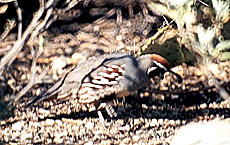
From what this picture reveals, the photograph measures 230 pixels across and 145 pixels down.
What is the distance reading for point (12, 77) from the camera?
5.08 m

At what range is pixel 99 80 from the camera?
4453 mm

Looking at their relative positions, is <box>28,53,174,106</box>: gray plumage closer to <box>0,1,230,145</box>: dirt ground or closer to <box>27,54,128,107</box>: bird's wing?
<box>27,54,128,107</box>: bird's wing

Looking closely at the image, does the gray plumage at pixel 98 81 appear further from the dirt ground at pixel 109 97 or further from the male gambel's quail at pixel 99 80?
the dirt ground at pixel 109 97

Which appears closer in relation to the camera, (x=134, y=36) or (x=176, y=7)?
(x=176, y=7)

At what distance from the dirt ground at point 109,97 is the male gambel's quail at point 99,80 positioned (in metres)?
0.17

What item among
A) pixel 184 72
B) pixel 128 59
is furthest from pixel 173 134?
pixel 184 72

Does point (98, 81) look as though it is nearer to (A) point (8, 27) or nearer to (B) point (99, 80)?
(B) point (99, 80)

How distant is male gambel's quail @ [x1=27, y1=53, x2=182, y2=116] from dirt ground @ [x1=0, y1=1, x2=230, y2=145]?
17 centimetres

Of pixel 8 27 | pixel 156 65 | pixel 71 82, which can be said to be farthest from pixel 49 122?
pixel 156 65

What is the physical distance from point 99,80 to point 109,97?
19cm

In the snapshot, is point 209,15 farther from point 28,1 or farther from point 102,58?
point 28,1

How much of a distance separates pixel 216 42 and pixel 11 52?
209 centimetres

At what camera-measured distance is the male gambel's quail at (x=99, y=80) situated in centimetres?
442

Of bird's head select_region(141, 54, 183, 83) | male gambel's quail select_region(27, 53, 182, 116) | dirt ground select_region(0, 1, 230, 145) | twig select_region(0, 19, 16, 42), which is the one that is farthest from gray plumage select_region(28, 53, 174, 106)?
twig select_region(0, 19, 16, 42)
